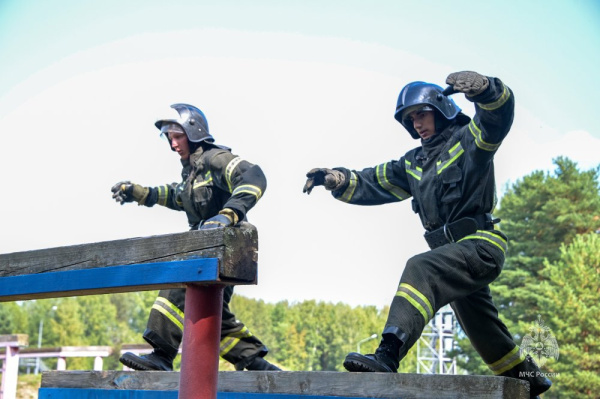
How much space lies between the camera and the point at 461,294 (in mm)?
4676

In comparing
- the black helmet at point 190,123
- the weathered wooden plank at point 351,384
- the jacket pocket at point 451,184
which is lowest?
the weathered wooden plank at point 351,384

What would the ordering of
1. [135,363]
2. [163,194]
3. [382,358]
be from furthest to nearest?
[163,194] < [135,363] < [382,358]

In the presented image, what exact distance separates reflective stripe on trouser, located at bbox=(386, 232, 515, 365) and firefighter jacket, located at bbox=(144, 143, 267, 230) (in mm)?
1535

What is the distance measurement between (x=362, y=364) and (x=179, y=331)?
2.44 m

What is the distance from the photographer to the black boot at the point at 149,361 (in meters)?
5.92

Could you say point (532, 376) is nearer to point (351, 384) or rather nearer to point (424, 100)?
point (351, 384)

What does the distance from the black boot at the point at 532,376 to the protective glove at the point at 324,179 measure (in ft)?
5.66

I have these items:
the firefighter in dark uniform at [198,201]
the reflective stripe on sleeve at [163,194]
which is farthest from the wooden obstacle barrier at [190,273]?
the reflective stripe on sleeve at [163,194]

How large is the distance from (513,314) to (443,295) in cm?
3119

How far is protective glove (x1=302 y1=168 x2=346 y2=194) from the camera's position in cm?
566

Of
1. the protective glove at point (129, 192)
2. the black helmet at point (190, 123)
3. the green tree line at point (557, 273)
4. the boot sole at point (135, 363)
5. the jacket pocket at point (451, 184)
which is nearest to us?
the jacket pocket at point (451, 184)

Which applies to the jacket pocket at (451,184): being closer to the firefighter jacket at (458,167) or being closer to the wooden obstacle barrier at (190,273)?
the firefighter jacket at (458,167)

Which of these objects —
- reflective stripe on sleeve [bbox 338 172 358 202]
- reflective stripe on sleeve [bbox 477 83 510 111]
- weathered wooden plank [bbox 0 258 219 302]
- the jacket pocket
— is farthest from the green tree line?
weathered wooden plank [bbox 0 258 219 302]

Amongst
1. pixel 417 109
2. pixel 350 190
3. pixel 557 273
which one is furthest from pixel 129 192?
pixel 557 273
